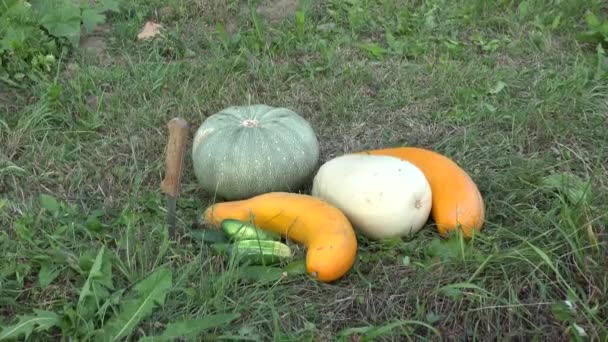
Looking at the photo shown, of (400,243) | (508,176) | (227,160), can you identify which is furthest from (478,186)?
(227,160)

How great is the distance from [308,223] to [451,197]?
0.61 meters

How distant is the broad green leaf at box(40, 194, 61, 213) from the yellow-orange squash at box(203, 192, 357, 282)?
62 cm

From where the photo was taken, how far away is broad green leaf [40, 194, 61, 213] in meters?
2.98

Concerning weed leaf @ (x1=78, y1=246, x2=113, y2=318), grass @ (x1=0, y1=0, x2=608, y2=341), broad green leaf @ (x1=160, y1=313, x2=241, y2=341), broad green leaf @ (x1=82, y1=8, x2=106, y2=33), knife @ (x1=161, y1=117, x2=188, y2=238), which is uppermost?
knife @ (x1=161, y1=117, x2=188, y2=238)

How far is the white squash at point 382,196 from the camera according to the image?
2.81m

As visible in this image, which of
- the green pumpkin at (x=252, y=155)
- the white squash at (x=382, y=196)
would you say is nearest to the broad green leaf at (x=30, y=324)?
the green pumpkin at (x=252, y=155)

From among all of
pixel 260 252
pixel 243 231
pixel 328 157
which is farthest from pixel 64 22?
pixel 260 252

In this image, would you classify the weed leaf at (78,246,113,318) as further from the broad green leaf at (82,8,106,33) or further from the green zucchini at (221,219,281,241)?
the broad green leaf at (82,8,106,33)

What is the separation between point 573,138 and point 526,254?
113 centimetres

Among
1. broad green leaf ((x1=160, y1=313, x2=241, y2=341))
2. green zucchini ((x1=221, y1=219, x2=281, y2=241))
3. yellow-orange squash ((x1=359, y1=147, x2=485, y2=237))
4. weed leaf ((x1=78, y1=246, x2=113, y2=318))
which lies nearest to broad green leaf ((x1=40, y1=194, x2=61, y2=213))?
weed leaf ((x1=78, y1=246, x2=113, y2=318))

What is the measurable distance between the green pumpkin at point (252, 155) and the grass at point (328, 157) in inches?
7.8

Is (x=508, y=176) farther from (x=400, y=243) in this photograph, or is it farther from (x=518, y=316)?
(x=518, y=316)

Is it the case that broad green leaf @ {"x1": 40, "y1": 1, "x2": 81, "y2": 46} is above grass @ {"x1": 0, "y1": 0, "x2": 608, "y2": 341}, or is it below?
above

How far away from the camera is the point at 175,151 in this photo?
8.50ft
